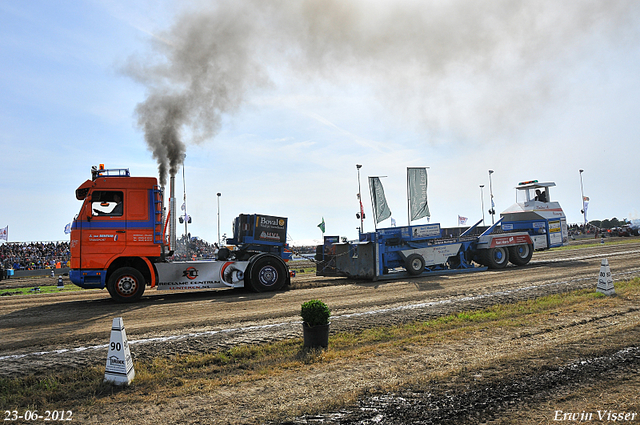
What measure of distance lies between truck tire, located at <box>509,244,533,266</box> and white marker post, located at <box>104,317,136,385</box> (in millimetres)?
18013

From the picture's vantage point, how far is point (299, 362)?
6121 mm

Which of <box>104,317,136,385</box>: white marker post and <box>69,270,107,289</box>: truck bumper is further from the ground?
<box>69,270,107,289</box>: truck bumper

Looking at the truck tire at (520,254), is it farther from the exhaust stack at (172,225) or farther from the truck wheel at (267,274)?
the exhaust stack at (172,225)

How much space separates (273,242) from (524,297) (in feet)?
25.6

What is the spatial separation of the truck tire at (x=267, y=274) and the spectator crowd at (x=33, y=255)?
24870 millimetres

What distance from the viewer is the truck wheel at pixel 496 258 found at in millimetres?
18219

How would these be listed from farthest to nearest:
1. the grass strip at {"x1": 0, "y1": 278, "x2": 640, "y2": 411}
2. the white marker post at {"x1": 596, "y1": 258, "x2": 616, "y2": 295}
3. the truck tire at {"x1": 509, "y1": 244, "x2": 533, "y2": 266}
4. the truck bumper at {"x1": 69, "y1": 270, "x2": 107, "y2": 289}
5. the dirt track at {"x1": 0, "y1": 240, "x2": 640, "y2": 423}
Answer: the truck tire at {"x1": 509, "y1": 244, "x2": 533, "y2": 266}
the truck bumper at {"x1": 69, "y1": 270, "x2": 107, "y2": 289}
the white marker post at {"x1": 596, "y1": 258, "x2": 616, "y2": 295}
the dirt track at {"x1": 0, "y1": 240, "x2": 640, "y2": 423}
the grass strip at {"x1": 0, "y1": 278, "x2": 640, "y2": 411}

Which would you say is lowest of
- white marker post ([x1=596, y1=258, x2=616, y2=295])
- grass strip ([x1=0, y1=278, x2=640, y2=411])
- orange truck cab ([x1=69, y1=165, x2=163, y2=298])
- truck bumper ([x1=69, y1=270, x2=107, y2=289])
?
grass strip ([x1=0, y1=278, x2=640, y2=411])

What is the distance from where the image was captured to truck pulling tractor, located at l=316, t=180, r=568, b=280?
16406 mm

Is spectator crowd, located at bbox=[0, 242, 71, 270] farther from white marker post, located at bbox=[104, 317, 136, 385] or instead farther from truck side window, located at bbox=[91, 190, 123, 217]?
white marker post, located at bbox=[104, 317, 136, 385]

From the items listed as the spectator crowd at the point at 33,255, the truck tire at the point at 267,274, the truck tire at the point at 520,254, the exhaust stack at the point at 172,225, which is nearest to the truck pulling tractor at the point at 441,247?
the truck tire at the point at 520,254

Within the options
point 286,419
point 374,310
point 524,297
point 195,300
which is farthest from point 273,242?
point 286,419

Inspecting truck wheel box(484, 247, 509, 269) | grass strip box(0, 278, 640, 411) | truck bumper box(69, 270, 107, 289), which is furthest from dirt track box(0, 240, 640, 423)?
truck wheel box(484, 247, 509, 269)

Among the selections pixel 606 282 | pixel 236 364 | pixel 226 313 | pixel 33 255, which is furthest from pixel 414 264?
pixel 33 255
